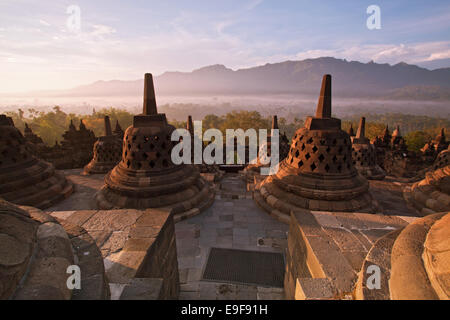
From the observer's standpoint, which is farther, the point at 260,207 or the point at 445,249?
the point at 260,207

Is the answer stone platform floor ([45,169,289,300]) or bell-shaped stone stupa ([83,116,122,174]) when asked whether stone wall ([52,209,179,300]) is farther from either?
bell-shaped stone stupa ([83,116,122,174])

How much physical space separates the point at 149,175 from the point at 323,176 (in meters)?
5.73

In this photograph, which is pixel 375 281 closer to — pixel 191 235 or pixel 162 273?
pixel 162 273

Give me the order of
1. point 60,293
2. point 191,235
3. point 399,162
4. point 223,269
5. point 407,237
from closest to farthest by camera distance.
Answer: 1. point 60,293
2. point 407,237
3. point 223,269
4. point 191,235
5. point 399,162

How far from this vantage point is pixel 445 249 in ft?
6.79

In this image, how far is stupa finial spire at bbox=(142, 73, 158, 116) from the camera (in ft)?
23.9

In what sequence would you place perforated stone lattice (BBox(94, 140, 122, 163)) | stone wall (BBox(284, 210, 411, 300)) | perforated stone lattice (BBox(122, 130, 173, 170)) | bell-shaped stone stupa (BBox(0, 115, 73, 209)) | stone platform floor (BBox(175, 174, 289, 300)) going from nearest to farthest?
1. stone wall (BBox(284, 210, 411, 300))
2. stone platform floor (BBox(175, 174, 289, 300))
3. perforated stone lattice (BBox(122, 130, 173, 170))
4. bell-shaped stone stupa (BBox(0, 115, 73, 209))
5. perforated stone lattice (BBox(94, 140, 122, 163))

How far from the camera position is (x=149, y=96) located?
7398 mm

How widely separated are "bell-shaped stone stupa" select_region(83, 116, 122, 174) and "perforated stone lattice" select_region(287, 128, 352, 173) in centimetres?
1038

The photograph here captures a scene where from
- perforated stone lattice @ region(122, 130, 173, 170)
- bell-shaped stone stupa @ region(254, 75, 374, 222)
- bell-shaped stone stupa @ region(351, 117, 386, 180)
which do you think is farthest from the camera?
bell-shaped stone stupa @ region(351, 117, 386, 180)

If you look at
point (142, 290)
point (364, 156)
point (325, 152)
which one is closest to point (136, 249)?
point (142, 290)

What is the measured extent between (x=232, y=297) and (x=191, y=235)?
2.27m

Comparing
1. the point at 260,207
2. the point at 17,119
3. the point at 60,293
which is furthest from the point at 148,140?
the point at 17,119

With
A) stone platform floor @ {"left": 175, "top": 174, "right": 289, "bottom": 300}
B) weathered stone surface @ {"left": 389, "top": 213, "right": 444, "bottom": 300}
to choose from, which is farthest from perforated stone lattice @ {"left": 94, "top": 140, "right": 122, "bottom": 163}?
weathered stone surface @ {"left": 389, "top": 213, "right": 444, "bottom": 300}
